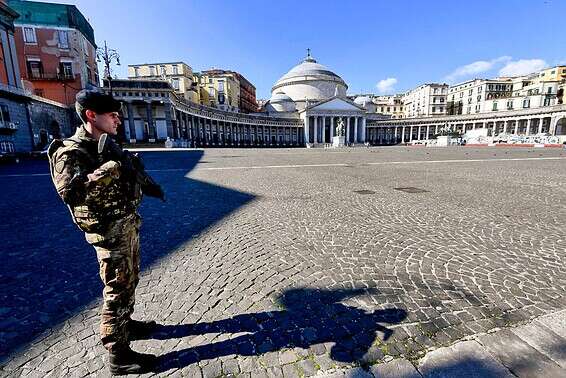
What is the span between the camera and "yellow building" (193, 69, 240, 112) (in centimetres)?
6781

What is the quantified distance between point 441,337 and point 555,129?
81987mm

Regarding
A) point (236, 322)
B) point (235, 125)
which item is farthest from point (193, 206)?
point (235, 125)

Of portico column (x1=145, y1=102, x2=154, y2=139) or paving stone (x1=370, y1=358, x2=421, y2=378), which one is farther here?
portico column (x1=145, y1=102, x2=154, y2=139)

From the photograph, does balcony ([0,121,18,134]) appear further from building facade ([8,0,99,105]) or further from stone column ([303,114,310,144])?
stone column ([303,114,310,144])

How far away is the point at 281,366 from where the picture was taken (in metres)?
1.93

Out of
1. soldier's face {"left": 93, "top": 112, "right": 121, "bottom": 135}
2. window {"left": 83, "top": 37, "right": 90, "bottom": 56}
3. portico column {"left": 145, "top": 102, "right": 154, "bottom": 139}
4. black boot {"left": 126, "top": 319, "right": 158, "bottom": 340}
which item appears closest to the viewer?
soldier's face {"left": 93, "top": 112, "right": 121, "bottom": 135}

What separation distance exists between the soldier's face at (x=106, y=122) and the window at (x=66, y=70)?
47742mm

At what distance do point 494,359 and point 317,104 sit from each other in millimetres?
74362

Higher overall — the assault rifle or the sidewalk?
the assault rifle

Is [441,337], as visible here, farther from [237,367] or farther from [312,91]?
[312,91]

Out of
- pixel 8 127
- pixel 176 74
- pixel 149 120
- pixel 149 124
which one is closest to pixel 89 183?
pixel 8 127

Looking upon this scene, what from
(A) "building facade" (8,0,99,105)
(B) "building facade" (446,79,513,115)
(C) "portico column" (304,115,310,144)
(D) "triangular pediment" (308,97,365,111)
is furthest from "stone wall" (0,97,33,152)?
(B) "building facade" (446,79,513,115)

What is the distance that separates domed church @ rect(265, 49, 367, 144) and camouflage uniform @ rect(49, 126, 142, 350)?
73.6 meters

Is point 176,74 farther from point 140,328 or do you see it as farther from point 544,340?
point 544,340
